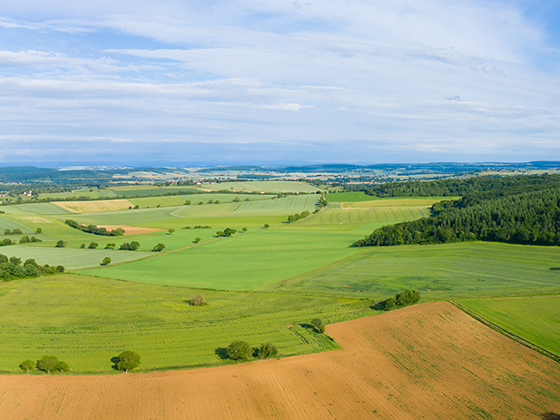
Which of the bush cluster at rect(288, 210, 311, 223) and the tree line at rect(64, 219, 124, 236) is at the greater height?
the bush cluster at rect(288, 210, 311, 223)

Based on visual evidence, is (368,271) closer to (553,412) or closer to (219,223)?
(553,412)

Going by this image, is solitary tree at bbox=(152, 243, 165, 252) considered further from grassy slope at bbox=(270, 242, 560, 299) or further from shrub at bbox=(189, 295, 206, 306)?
shrub at bbox=(189, 295, 206, 306)

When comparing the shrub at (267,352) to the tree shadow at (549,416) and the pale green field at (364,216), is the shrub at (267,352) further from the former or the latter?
the pale green field at (364,216)

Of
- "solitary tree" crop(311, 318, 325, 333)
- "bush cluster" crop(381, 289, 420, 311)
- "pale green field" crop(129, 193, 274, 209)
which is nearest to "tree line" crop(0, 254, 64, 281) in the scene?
"solitary tree" crop(311, 318, 325, 333)

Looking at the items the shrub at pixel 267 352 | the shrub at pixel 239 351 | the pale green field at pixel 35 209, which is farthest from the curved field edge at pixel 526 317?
the pale green field at pixel 35 209

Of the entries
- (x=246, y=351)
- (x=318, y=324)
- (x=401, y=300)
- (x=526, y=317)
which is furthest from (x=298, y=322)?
(x=526, y=317)
